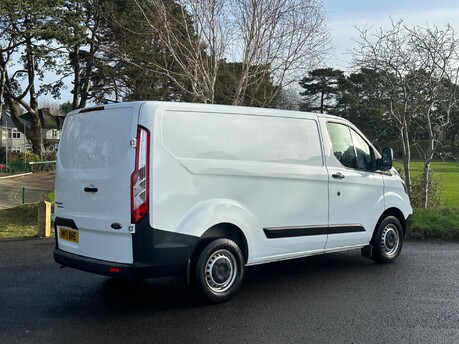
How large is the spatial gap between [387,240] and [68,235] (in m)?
4.36

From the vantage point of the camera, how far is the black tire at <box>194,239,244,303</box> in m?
4.94

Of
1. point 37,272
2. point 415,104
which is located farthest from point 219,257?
point 415,104

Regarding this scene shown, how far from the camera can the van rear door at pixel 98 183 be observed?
4.66 metres

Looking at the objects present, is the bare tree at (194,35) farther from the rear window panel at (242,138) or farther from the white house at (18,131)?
the white house at (18,131)

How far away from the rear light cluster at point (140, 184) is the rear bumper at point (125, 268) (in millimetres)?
448

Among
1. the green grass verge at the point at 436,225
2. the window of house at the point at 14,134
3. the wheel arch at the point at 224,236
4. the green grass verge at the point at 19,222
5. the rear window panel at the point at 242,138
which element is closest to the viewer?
the rear window panel at the point at 242,138

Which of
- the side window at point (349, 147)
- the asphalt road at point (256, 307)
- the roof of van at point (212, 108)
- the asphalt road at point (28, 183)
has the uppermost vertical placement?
the roof of van at point (212, 108)

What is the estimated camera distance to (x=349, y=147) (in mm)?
6500

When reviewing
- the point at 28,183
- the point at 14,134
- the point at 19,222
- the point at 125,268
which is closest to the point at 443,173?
the point at 19,222

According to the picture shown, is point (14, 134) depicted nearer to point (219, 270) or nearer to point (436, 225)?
point (436, 225)

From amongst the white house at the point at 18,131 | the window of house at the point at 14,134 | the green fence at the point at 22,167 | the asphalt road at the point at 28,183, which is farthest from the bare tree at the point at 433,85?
the window of house at the point at 14,134

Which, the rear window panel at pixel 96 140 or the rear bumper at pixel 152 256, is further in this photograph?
the rear window panel at pixel 96 140

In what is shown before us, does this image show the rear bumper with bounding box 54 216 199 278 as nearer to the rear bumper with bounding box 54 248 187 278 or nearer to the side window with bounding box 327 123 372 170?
the rear bumper with bounding box 54 248 187 278

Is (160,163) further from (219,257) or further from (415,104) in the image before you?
(415,104)
